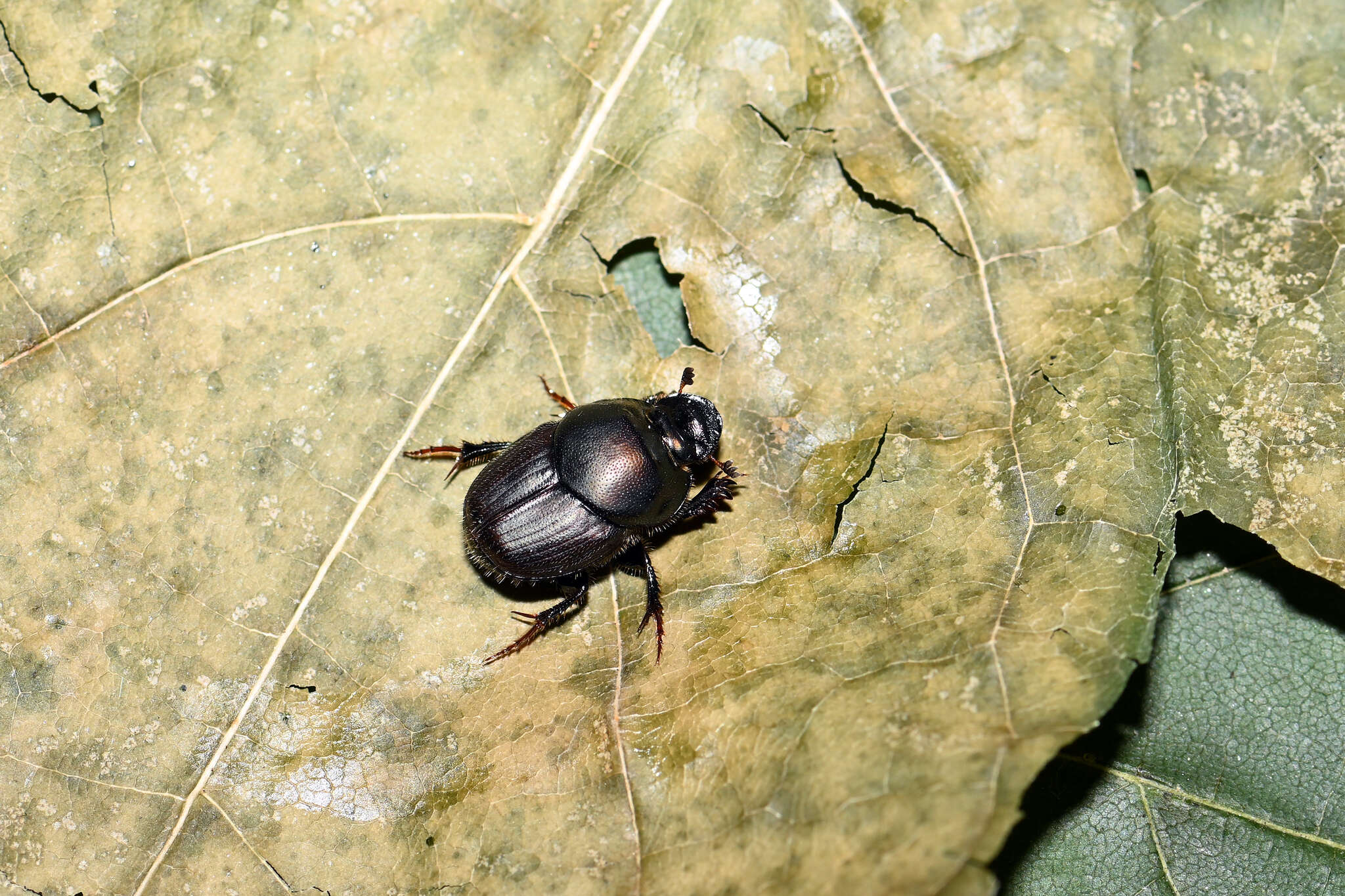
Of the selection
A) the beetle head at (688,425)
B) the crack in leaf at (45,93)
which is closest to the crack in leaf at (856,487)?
the beetle head at (688,425)

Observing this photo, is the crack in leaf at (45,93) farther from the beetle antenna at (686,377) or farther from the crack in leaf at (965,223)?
the crack in leaf at (965,223)

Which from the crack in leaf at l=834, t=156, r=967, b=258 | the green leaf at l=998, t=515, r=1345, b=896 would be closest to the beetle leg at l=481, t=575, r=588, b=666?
the crack in leaf at l=834, t=156, r=967, b=258

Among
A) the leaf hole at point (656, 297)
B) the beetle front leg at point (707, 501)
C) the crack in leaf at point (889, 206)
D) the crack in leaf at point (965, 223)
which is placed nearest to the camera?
the crack in leaf at point (965, 223)

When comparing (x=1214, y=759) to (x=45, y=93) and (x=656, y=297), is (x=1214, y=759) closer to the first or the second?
(x=656, y=297)

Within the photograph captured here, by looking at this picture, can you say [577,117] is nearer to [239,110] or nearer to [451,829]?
[239,110]

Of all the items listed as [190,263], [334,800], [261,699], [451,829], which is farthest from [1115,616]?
[190,263]

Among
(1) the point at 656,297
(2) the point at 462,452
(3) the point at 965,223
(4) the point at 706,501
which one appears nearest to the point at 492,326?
(2) the point at 462,452
